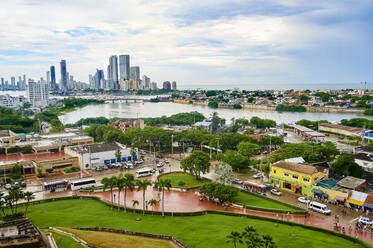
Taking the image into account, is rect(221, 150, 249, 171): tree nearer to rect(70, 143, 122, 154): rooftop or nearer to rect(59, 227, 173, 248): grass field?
rect(70, 143, 122, 154): rooftop

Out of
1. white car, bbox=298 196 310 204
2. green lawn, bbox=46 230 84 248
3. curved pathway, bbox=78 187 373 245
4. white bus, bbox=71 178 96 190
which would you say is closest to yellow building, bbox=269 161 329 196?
white car, bbox=298 196 310 204

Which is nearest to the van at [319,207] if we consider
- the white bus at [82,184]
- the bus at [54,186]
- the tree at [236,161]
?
the tree at [236,161]

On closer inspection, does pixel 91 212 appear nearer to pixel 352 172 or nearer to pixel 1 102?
pixel 352 172

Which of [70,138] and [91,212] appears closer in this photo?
[91,212]

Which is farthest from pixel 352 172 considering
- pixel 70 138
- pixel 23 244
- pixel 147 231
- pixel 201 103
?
pixel 201 103

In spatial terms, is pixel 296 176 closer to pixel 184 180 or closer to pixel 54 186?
pixel 184 180

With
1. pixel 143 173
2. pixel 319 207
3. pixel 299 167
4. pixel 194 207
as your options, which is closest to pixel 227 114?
pixel 143 173

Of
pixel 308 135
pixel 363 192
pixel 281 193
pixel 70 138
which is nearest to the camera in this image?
pixel 363 192

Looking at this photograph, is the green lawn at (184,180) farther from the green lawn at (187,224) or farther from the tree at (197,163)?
the green lawn at (187,224)
